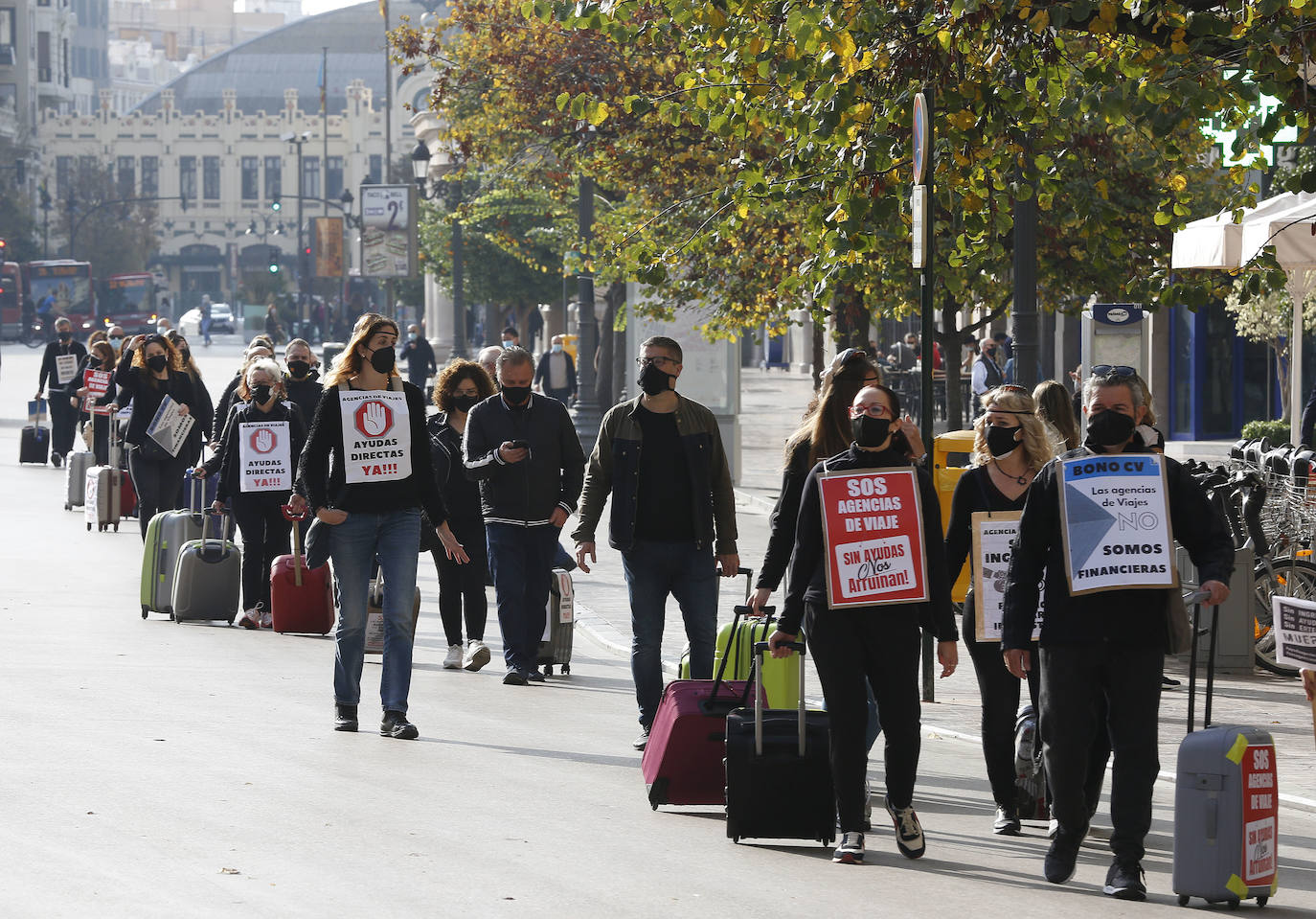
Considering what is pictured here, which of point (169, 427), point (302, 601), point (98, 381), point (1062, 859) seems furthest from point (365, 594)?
point (98, 381)

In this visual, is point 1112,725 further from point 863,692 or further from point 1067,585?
point 863,692

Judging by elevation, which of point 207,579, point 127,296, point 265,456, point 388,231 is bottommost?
point 207,579

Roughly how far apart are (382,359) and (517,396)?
1376 mm

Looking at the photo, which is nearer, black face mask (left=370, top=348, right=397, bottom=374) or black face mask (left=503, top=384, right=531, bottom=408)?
black face mask (left=370, top=348, right=397, bottom=374)

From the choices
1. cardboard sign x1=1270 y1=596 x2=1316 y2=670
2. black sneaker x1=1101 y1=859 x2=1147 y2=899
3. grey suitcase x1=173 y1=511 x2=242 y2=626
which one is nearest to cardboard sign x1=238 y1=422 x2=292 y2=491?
grey suitcase x1=173 y1=511 x2=242 y2=626

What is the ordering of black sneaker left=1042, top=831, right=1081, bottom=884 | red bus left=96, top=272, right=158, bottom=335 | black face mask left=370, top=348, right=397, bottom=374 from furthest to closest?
1. red bus left=96, top=272, right=158, bottom=335
2. black face mask left=370, top=348, right=397, bottom=374
3. black sneaker left=1042, top=831, right=1081, bottom=884

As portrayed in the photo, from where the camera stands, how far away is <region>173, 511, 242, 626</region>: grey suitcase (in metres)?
13.1

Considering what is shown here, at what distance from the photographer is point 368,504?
929 cm

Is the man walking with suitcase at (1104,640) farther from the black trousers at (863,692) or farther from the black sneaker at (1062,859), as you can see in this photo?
the black trousers at (863,692)

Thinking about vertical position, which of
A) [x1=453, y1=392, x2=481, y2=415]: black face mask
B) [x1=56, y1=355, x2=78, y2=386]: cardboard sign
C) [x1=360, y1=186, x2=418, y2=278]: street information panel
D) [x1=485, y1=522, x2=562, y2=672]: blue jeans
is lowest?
[x1=485, y1=522, x2=562, y2=672]: blue jeans

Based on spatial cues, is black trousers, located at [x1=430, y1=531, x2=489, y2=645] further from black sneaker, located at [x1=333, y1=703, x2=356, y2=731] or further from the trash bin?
the trash bin

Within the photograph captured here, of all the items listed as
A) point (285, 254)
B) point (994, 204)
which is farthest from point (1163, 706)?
point (285, 254)

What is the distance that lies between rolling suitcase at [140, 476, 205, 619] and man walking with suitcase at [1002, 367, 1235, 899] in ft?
25.7

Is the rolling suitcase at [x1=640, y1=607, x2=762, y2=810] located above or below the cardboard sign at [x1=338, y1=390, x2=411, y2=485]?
below
